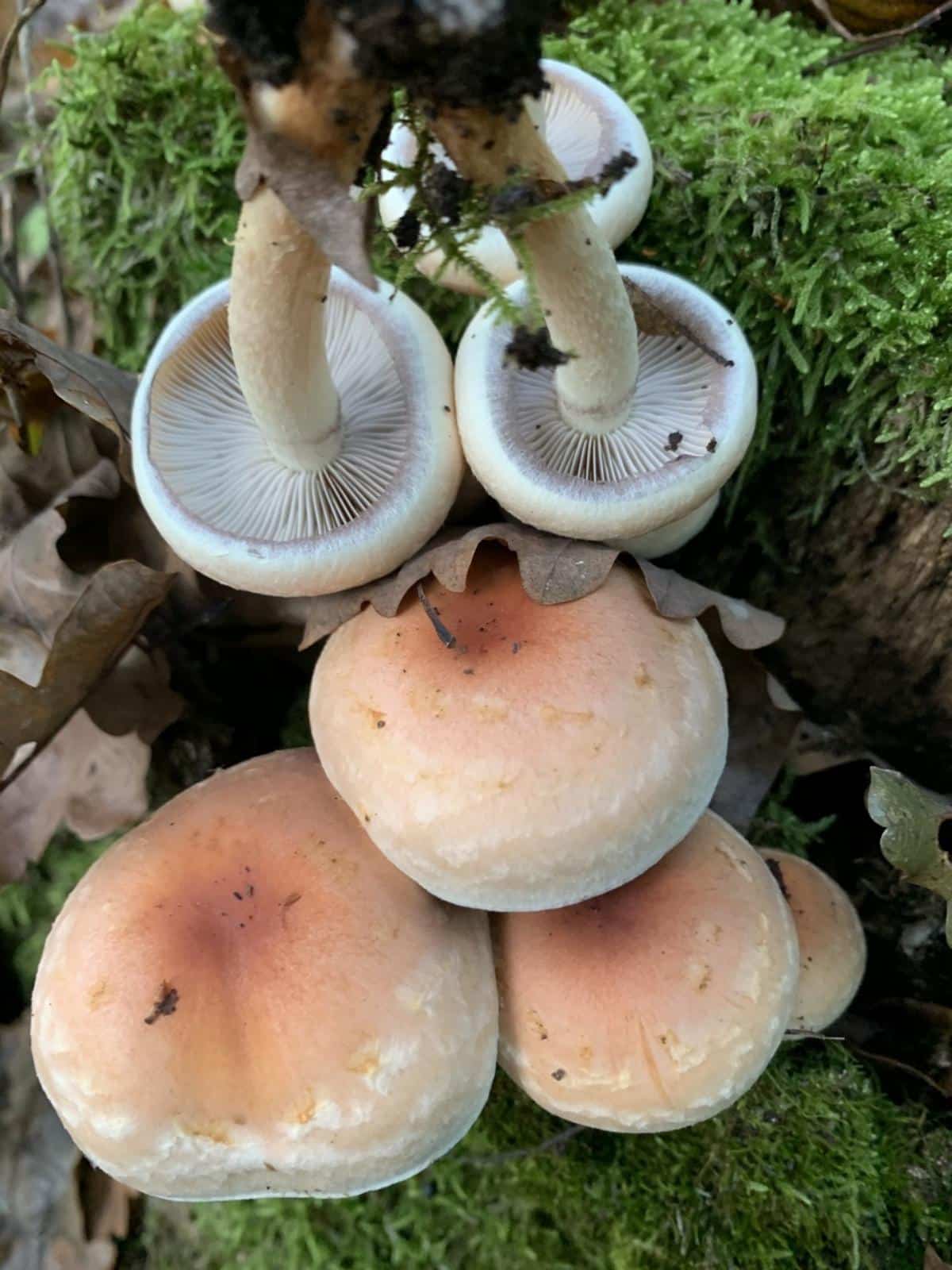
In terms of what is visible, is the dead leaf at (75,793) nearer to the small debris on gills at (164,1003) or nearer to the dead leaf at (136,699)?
the dead leaf at (136,699)

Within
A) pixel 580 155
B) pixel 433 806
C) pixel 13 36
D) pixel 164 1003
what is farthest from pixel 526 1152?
pixel 13 36

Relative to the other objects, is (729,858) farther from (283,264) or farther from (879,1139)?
(283,264)

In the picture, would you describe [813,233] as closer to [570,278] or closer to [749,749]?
[570,278]

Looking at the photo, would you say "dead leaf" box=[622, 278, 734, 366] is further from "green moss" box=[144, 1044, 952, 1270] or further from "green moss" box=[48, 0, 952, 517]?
"green moss" box=[144, 1044, 952, 1270]

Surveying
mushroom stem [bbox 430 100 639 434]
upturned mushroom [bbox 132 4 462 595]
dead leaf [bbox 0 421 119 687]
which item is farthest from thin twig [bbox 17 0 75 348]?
mushroom stem [bbox 430 100 639 434]

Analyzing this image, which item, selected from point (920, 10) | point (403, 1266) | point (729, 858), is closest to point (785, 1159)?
point (729, 858)

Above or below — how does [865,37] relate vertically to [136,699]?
above

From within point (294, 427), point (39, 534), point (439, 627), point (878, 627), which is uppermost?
point (294, 427)
